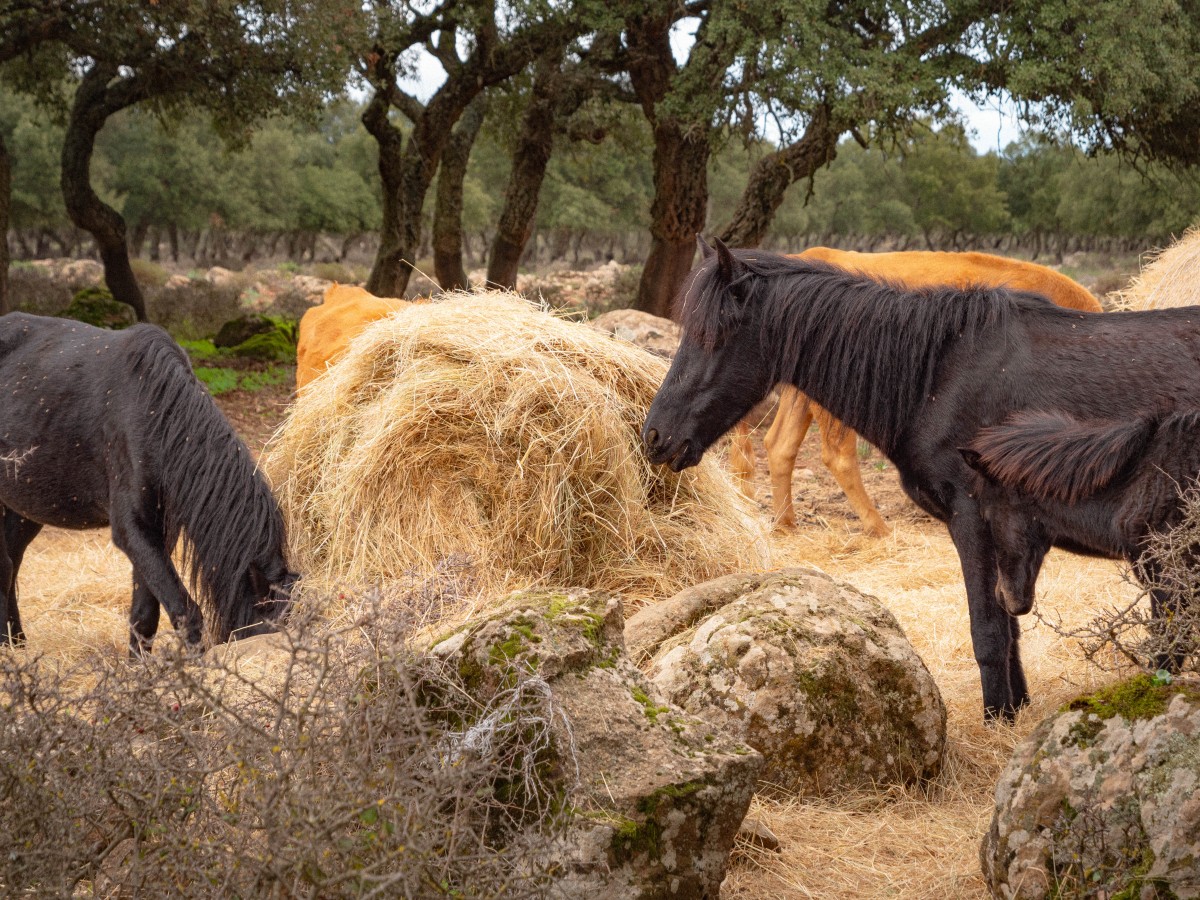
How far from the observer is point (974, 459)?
3.46 metres

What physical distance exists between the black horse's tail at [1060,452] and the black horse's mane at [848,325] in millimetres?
668

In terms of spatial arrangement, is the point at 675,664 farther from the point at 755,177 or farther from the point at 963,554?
the point at 755,177

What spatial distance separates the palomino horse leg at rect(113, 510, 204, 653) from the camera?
4.67 m

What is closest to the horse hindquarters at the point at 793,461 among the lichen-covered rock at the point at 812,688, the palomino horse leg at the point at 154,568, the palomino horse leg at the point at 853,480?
the palomino horse leg at the point at 853,480

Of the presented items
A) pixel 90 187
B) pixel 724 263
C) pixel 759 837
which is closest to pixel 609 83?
pixel 90 187

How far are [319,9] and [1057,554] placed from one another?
9.94 meters

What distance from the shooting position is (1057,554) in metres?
6.72

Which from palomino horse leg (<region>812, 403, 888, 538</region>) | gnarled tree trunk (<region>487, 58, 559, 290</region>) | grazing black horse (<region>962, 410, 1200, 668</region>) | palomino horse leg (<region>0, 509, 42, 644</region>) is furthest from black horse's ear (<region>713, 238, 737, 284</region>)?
gnarled tree trunk (<region>487, 58, 559, 290</region>)

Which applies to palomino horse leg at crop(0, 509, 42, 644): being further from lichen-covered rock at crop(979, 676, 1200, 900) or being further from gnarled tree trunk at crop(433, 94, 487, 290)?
gnarled tree trunk at crop(433, 94, 487, 290)

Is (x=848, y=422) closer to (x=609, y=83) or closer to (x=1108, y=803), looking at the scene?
(x=1108, y=803)

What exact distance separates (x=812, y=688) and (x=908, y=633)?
82.9 inches

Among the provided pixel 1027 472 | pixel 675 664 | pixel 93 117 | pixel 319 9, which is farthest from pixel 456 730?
pixel 93 117

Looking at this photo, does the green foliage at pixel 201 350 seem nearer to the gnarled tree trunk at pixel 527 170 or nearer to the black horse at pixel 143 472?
the gnarled tree trunk at pixel 527 170

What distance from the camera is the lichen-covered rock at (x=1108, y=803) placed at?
2.27 metres
